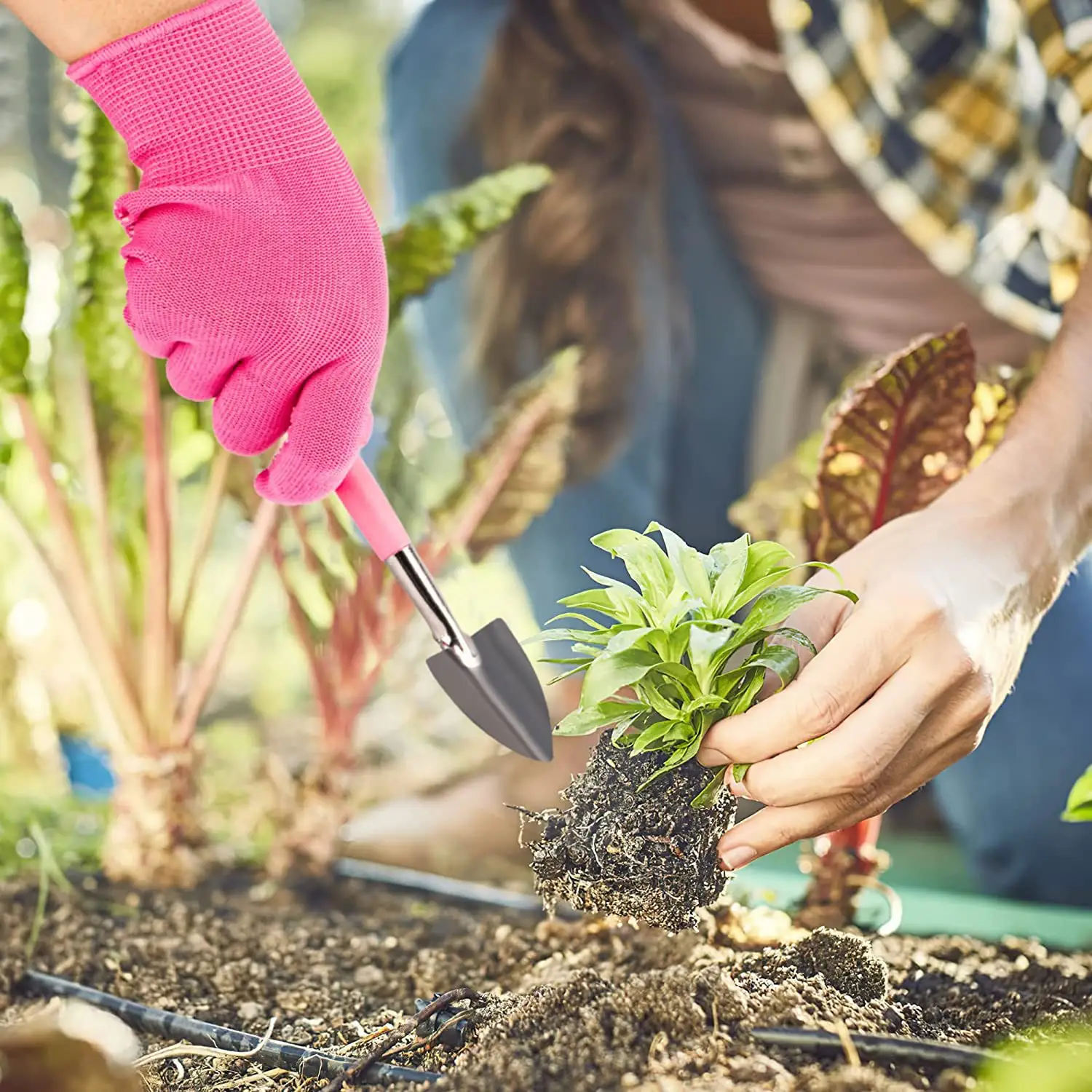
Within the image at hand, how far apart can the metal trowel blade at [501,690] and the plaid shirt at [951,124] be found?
2.39 ft

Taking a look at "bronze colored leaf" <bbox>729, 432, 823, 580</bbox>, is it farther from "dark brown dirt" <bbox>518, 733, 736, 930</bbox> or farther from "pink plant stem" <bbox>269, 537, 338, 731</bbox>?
"pink plant stem" <bbox>269, 537, 338, 731</bbox>

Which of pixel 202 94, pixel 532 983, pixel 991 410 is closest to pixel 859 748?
pixel 532 983

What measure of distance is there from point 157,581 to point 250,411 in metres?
0.56

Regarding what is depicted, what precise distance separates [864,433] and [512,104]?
91 centimetres

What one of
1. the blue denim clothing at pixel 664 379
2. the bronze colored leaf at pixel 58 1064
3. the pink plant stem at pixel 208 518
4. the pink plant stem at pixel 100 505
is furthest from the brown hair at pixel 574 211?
the bronze colored leaf at pixel 58 1064

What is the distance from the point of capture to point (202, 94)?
0.75m

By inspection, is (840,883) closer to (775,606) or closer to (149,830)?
(775,606)

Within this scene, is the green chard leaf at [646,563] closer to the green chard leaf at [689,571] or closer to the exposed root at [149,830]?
the green chard leaf at [689,571]

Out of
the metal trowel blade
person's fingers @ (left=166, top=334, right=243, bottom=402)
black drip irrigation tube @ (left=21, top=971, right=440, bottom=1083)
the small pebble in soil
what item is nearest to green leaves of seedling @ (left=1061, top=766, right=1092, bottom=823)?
the small pebble in soil

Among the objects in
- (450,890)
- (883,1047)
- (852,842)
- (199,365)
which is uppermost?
(199,365)

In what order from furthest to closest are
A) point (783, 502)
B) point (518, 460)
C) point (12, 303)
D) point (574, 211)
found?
point (574, 211)
point (518, 460)
point (783, 502)
point (12, 303)

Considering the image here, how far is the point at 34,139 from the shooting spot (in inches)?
74.4

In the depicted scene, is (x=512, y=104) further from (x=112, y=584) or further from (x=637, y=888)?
(x=637, y=888)

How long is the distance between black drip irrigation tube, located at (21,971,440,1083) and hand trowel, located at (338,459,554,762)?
0.25 m
